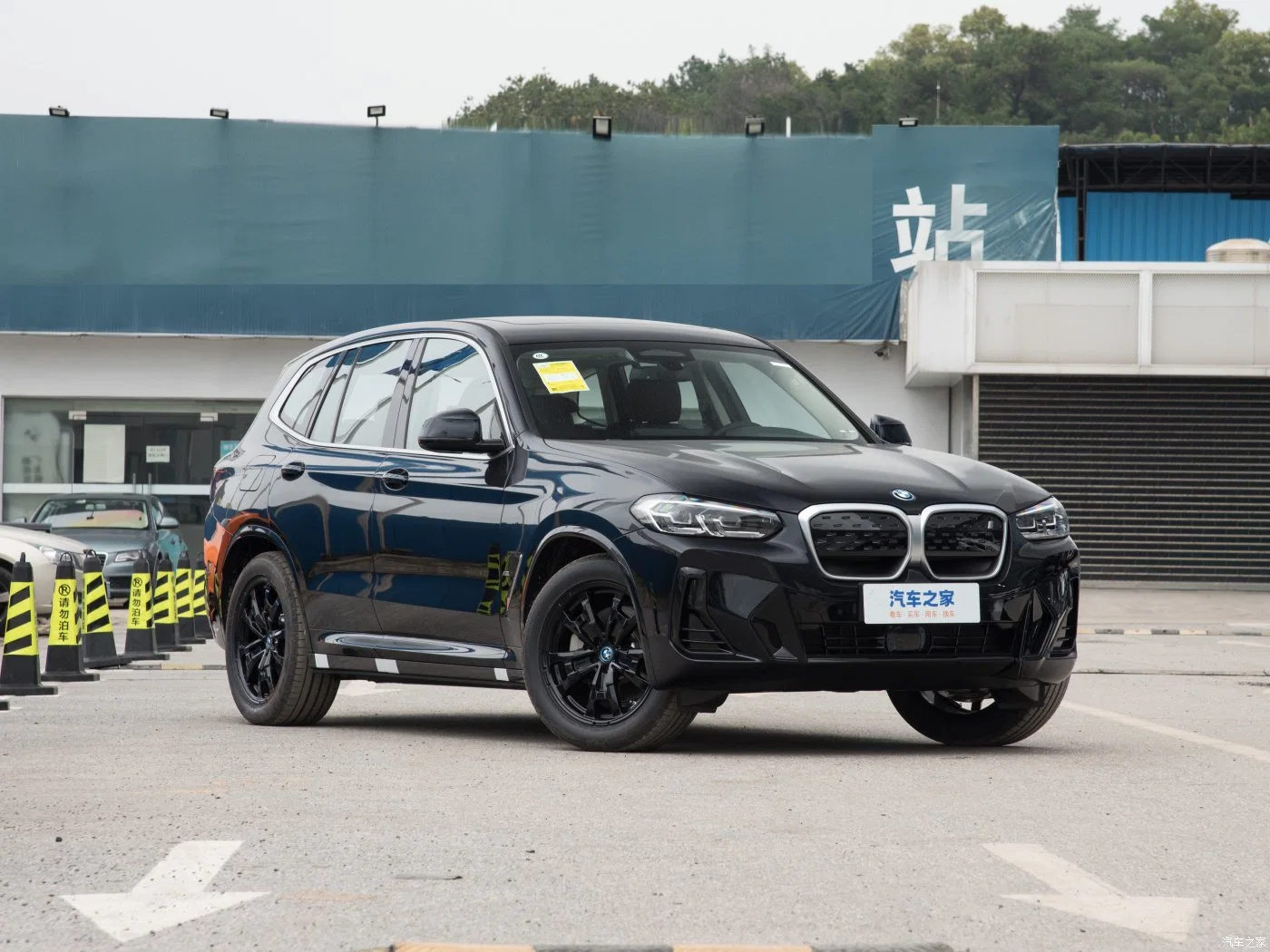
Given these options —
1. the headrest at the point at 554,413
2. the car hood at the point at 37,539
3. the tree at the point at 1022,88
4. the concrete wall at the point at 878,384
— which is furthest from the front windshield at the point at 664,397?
the tree at the point at 1022,88

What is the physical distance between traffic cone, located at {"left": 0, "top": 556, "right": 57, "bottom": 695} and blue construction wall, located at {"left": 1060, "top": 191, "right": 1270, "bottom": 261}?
3695 cm

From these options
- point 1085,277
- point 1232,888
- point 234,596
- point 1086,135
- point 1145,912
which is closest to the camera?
point 1145,912

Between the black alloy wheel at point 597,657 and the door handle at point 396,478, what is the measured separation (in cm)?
132

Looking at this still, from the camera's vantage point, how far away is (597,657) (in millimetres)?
8305

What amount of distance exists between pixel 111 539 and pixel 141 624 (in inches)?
359

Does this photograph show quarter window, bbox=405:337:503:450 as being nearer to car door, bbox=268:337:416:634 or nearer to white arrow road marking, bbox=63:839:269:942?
car door, bbox=268:337:416:634

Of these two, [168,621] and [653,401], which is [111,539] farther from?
[653,401]

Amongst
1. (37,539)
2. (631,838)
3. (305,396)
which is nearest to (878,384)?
(37,539)

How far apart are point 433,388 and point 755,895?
4.94 metres

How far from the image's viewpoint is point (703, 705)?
8.15 metres

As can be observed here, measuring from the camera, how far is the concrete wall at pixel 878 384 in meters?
38.3

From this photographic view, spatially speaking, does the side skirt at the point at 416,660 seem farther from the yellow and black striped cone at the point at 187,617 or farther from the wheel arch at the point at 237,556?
the yellow and black striped cone at the point at 187,617

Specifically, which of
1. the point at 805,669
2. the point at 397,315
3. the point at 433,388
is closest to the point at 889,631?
the point at 805,669

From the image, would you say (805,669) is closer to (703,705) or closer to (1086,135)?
(703,705)
